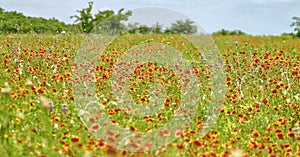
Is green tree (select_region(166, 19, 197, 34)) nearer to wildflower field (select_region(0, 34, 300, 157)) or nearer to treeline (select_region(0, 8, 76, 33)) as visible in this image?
wildflower field (select_region(0, 34, 300, 157))

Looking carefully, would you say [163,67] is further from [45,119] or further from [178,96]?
[45,119]

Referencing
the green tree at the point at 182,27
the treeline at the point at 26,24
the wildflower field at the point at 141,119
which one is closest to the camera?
the wildflower field at the point at 141,119

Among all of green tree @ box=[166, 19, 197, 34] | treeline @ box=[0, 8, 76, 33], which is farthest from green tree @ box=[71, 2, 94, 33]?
green tree @ box=[166, 19, 197, 34]

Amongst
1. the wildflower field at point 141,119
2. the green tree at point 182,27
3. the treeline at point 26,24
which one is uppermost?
the treeline at point 26,24

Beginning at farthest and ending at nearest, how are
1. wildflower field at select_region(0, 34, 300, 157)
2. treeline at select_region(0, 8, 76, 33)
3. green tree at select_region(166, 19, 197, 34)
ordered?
treeline at select_region(0, 8, 76, 33), green tree at select_region(166, 19, 197, 34), wildflower field at select_region(0, 34, 300, 157)

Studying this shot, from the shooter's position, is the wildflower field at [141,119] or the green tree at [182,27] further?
the green tree at [182,27]

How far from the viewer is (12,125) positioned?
4805 mm

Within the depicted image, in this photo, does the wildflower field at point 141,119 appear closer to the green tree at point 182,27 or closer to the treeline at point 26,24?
the green tree at point 182,27

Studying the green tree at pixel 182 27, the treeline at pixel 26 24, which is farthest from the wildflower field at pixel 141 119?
the treeline at pixel 26 24

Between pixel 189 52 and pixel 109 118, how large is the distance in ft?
22.6

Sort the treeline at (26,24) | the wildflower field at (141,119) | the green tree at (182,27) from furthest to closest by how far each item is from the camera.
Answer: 1. the treeline at (26,24)
2. the green tree at (182,27)
3. the wildflower field at (141,119)

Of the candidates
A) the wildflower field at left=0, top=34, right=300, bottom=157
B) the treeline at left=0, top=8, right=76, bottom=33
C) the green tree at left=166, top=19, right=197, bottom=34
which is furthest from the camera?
the treeline at left=0, top=8, right=76, bottom=33

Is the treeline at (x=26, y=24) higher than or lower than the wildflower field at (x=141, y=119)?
higher

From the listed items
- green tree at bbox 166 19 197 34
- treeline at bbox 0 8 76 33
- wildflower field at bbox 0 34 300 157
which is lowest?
wildflower field at bbox 0 34 300 157
